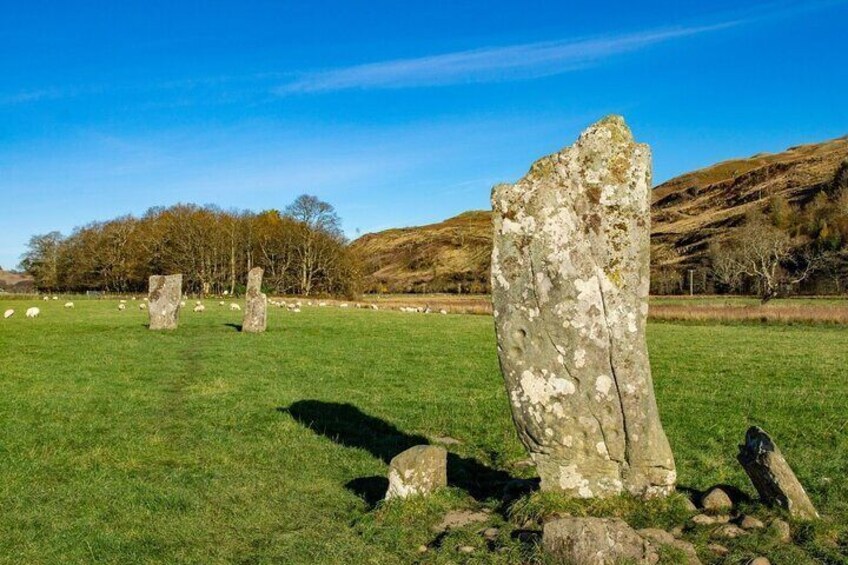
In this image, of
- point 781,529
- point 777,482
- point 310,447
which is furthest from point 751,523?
point 310,447

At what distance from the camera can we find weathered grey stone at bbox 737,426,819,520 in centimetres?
675

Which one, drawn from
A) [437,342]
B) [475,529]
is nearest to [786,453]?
[475,529]

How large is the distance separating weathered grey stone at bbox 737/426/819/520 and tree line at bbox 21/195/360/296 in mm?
79251

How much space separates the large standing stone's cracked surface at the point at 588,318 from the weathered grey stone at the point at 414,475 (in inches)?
49.6

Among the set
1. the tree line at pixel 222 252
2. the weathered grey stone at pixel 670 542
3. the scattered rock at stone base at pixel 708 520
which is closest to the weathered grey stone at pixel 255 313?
the scattered rock at stone base at pixel 708 520

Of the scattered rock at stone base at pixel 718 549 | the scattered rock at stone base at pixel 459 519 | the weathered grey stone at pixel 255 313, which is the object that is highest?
the weathered grey stone at pixel 255 313

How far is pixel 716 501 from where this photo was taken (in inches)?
280

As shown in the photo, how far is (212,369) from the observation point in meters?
19.4

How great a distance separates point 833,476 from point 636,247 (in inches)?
182

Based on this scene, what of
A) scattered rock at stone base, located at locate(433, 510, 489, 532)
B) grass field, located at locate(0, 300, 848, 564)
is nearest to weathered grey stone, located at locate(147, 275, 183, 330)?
grass field, located at locate(0, 300, 848, 564)

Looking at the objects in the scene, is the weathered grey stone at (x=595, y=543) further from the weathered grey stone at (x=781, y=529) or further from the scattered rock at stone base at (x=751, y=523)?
the weathered grey stone at (x=781, y=529)

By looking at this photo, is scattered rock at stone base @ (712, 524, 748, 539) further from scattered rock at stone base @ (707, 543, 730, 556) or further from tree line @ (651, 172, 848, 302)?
tree line @ (651, 172, 848, 302)

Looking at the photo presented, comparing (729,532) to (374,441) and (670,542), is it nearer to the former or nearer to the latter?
(670,542)

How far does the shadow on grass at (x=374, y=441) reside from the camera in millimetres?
8783
